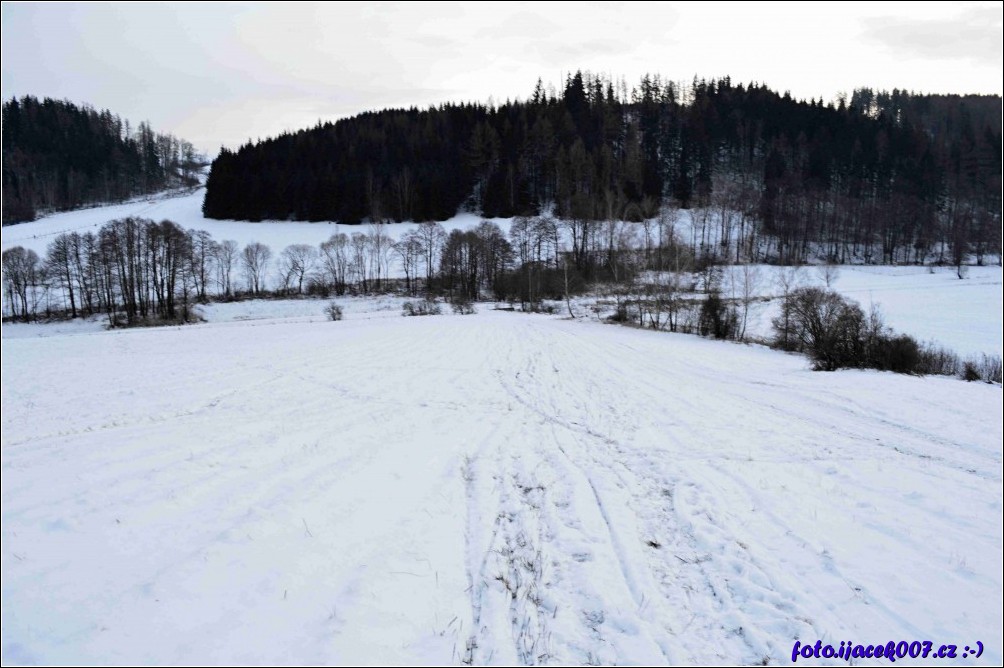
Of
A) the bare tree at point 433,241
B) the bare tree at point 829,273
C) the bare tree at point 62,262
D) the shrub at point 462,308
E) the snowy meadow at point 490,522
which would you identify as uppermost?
the bare tree at point 433,241

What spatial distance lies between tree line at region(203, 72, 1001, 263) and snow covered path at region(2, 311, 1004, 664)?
63.2 m

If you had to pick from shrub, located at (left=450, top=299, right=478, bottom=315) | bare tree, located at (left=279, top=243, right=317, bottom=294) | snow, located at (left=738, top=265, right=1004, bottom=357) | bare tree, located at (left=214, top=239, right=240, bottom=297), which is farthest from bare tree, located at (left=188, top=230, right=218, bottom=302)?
snow, located at (left=738, top=265, right=1004, bottom=357)

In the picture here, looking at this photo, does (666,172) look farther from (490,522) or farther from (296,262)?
(490,522)

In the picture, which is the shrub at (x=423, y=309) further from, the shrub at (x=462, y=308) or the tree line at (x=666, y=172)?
the tree line at (x=666, y=172)

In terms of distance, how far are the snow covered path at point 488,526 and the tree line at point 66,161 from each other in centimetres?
9945

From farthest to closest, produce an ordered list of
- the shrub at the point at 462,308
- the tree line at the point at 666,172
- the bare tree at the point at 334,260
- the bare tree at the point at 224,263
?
the tree line at the point at 666,172, the bare tree at the point at 334,260, the bare tree at the point at 224,263, the shrub at the point at 462,308

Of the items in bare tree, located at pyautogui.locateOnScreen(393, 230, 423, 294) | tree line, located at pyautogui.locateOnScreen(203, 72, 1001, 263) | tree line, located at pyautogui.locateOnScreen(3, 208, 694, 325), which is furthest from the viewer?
tree line, located at pyautogui.locateOnScreen(203, 72, 1001, 263)

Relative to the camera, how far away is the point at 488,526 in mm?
5809

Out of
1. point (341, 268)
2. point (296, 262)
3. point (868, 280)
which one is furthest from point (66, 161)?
point (868, 280)

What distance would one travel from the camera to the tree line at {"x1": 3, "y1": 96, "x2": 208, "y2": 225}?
303 ft

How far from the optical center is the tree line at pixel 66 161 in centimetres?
9250

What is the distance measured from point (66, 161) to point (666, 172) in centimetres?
13133

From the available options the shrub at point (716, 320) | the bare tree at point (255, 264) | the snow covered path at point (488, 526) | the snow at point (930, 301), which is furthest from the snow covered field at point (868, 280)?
the snow covered path at point (488, 526)

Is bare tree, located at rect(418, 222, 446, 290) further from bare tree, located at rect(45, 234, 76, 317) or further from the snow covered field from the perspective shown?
bare tree, located at rect(45, 234, 76, 317)
